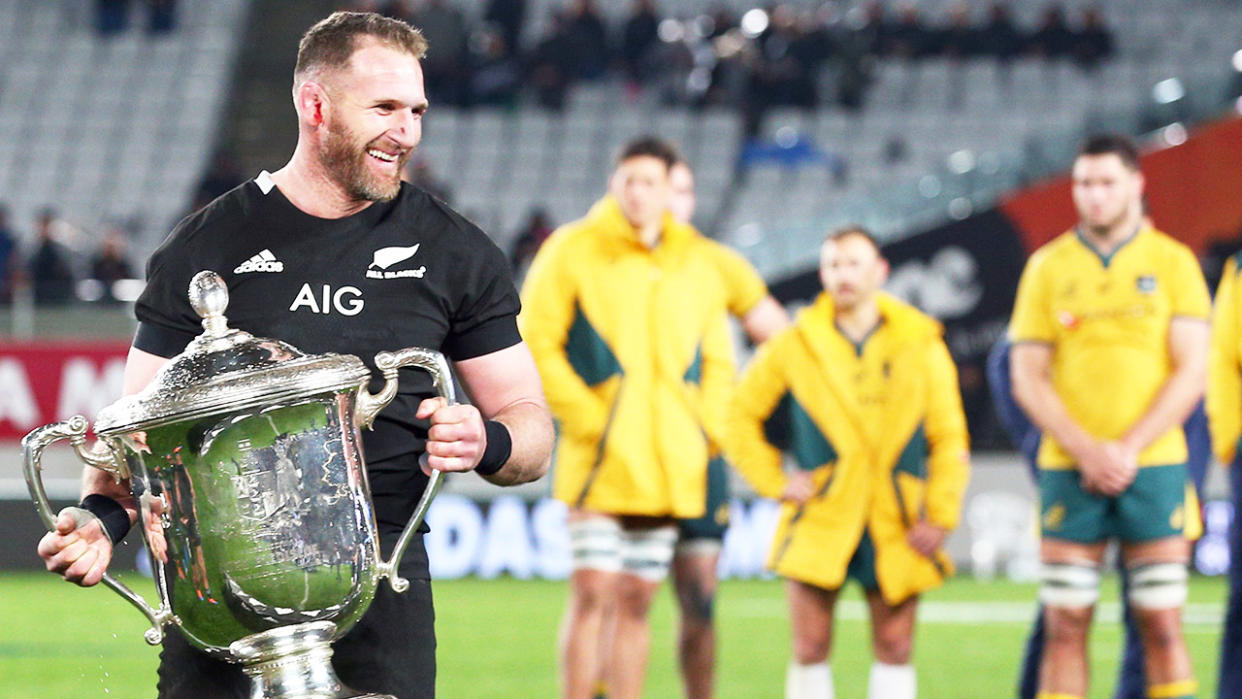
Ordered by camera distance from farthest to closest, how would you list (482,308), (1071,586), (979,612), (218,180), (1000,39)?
(1000,39) < (218,180) < (979,612) < (1071,586) < (482,308)

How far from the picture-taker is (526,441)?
10.0 ft

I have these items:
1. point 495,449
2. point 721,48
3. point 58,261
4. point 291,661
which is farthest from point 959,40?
point 291,661

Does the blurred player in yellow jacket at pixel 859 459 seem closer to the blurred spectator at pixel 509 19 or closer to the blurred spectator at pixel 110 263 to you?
the blurred spectator at pixel 110 263

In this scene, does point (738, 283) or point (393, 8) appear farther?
point (393, 8)

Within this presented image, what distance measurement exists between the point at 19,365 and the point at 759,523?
5.75 m

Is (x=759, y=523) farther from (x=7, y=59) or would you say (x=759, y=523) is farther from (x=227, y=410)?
(x=7, y=59)

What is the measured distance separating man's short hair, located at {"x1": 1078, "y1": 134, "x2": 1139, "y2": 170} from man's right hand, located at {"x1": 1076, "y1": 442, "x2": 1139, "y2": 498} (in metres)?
0.93

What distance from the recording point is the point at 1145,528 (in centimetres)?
586

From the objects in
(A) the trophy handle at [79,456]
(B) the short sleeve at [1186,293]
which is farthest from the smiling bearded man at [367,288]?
(B) the short sleeve at [1186,293]

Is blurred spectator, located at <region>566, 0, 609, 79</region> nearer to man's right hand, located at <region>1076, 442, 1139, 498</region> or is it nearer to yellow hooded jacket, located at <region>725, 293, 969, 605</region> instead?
yellow hooded jacket, located at <region>725, 293, 969, 605</region>

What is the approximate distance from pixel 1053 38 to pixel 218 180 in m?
9.73

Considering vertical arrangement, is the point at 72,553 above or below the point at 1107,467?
below

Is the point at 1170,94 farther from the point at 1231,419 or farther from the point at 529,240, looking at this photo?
the point at 1231,419

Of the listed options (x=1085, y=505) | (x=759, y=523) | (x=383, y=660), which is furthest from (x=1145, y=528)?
(x=759, y=523)
